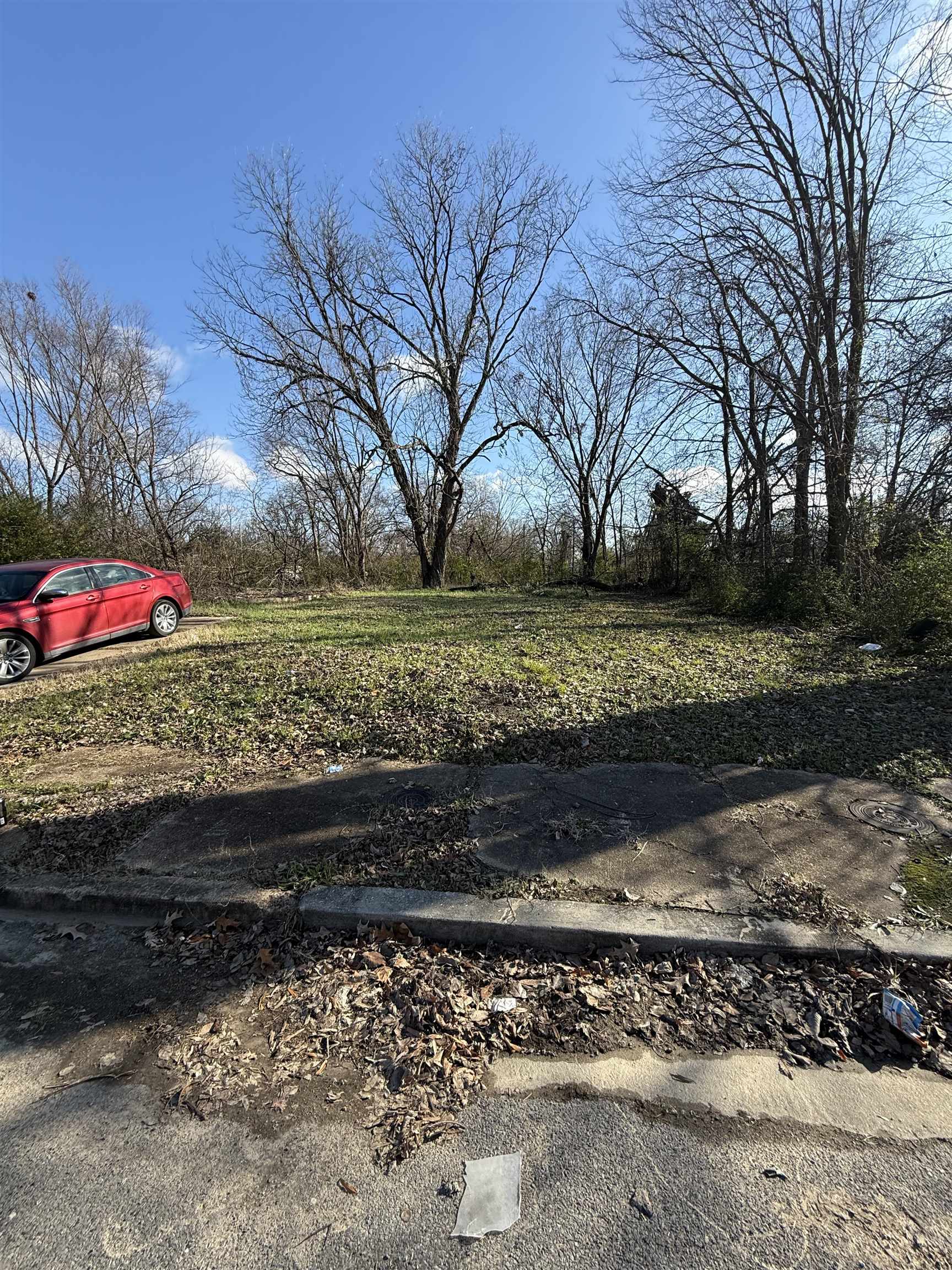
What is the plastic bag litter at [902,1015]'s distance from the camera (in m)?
2.06

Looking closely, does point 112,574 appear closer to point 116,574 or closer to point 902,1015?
point 116,574

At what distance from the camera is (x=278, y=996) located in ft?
7.46

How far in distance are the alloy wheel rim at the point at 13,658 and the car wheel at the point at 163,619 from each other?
7.67ft

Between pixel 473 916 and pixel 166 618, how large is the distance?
9.13m

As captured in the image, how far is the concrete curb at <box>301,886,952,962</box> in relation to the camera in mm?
2443

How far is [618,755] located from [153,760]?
141 inches

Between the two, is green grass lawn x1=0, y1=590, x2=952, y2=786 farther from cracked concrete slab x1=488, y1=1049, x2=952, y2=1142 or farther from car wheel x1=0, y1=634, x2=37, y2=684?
cracked concrete slab x1=488, y1=1049, x2=952, y2=1142

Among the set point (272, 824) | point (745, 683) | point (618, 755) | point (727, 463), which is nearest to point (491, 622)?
point (745, 683)

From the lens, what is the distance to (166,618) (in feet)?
32.4

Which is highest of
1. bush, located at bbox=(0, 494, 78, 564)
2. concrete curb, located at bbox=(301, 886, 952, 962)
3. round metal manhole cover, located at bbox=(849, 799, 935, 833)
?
bush, located at bbox=(0, 494, 78, 564)

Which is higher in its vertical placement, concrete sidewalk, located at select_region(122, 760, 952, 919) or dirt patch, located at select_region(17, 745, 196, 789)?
dirt patch, located at select_region(17, 745, 196, 789)

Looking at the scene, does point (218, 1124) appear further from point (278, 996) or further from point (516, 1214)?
point (516, 1214)

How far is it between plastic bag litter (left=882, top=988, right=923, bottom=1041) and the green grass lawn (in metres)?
2.18

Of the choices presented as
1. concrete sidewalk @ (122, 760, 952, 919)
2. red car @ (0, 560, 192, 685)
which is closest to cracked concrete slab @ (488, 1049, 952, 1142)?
concrete sidewalk @ (122, 760, 952, 919)
